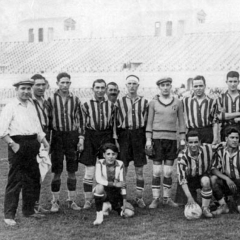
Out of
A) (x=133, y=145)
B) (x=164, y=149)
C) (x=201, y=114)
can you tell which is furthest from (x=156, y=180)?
(x=201, y=114)

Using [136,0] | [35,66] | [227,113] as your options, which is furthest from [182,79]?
[227,113]

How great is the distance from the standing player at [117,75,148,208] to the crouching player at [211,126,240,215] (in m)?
0.84

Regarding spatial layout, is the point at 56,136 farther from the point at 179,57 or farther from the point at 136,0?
the point at 136,0

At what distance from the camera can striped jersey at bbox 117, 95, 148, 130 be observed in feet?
16.3

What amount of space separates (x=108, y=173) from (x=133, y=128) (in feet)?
2.22

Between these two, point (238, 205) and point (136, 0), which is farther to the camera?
point (136, 0)

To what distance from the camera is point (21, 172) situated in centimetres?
438

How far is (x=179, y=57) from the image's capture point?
92.5ft

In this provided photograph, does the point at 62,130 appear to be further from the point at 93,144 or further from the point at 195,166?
the point at 195,166

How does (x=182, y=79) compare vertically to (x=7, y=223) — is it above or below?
above

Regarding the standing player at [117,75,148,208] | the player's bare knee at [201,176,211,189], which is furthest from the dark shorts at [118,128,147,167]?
the player's bare knee at [201,176,211,189]

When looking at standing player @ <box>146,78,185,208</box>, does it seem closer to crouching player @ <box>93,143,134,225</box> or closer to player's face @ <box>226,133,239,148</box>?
crouching player @ <box>93,143,134,225</box>

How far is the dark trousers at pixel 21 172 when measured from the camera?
430cm

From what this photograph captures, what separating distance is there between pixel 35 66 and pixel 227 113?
2700 cm
